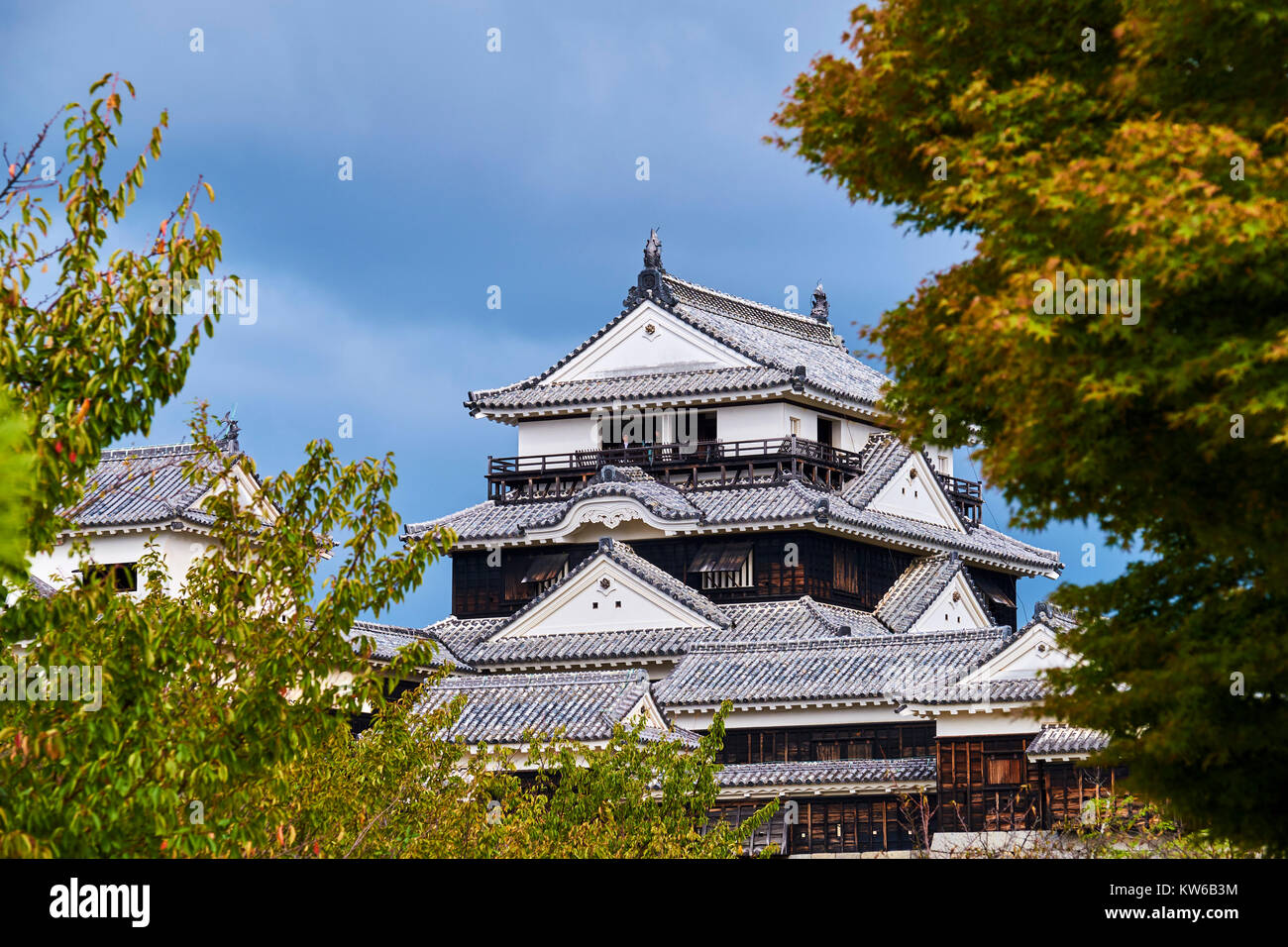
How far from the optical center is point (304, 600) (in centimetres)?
1316

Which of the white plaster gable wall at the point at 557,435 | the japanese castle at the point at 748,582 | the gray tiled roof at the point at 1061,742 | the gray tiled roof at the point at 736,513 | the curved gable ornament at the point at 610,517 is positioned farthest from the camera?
the white plaster gable wall at the point at 557,435

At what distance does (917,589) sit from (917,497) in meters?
3.91

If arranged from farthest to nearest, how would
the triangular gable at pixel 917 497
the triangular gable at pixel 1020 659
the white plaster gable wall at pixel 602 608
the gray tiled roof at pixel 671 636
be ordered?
the triangular gable at pixel 917 497 < the white plaster gable wall at pixel 602 608 < the gray tiled roof at pixel 671 636 < the triangular gable at pixel 1020 659

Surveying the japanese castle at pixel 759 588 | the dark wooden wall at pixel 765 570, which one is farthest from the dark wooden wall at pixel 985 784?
the dark wooden wall at pixel 765 570

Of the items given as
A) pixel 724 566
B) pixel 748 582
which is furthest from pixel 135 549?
pixel 748 582

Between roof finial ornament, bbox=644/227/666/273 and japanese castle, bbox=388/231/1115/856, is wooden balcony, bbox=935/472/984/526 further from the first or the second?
roof finial ornament, bbox=644/227/666/273

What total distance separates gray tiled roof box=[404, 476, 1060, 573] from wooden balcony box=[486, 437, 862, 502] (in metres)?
0.68

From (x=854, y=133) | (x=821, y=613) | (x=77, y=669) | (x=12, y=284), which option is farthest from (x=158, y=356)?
(x=821, y=613)

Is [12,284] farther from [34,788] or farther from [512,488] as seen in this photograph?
[512,488]

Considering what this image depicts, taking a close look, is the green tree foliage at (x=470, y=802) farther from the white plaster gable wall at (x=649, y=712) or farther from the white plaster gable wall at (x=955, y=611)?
the white plaster gable wall at (x=955, y=611)

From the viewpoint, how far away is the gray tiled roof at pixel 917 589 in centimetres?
4556

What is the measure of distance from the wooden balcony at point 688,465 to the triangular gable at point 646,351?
244 centimetres

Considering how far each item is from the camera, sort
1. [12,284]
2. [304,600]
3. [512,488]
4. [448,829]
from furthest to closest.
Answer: [512,488] → [448,829] → [304,600] → [12,284]

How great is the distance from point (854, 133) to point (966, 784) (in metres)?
23.8
